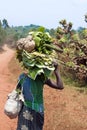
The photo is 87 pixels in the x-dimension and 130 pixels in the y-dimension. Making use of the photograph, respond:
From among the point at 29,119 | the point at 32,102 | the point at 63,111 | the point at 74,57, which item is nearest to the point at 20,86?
the point at 32,102

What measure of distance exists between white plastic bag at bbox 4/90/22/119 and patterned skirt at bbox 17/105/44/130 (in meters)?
0.08

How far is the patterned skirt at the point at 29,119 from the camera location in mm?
3430

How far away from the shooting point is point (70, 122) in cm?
652

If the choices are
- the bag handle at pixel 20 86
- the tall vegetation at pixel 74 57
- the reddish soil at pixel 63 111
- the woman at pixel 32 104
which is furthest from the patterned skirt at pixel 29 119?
the tall vegetation at pixel 74 57

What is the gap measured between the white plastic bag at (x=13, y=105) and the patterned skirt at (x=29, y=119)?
0.08 m

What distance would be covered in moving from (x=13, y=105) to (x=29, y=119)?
0.72ft

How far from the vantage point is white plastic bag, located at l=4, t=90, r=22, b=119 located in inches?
131

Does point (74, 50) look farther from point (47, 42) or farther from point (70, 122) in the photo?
point (47, 42)

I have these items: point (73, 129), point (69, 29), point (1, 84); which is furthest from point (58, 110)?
point (69, 29)

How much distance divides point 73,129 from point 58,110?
94cm

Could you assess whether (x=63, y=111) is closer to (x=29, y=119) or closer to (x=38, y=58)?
(x=29, y=119)

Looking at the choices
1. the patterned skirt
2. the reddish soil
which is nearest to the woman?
the patterned skirt

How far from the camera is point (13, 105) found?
132 inches

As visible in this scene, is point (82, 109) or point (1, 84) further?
point (1, 84)
